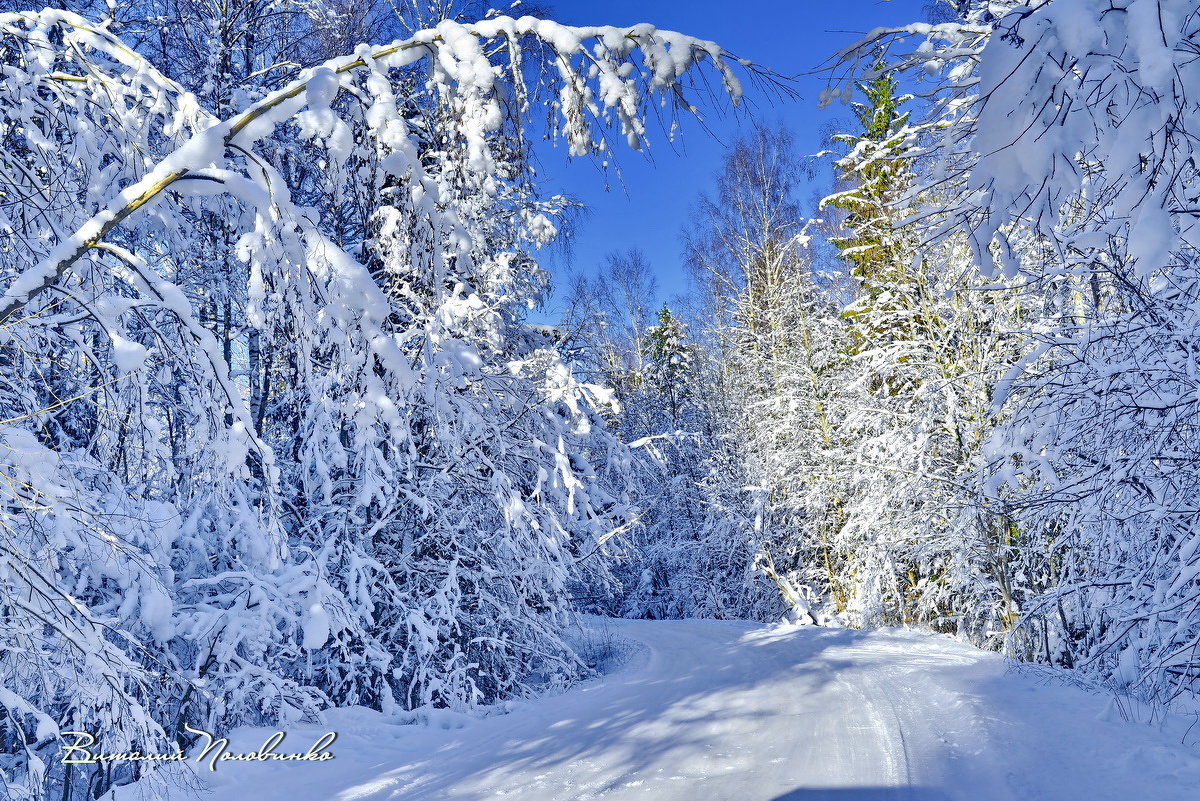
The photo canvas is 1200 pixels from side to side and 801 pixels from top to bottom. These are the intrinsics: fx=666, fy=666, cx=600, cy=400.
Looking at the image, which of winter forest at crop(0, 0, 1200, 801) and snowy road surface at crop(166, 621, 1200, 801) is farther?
snowy road surface at crop(166, 621, 1200, 801)

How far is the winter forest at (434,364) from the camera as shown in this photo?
2.18m

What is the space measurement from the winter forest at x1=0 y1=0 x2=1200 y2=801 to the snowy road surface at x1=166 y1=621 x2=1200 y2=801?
628 millimetres

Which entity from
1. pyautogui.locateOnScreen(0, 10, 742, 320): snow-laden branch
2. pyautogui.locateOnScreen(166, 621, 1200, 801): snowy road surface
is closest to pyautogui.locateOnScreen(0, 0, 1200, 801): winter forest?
pyautogui.locateOnScreen(0, 10, 742, 320): snow-laden branch

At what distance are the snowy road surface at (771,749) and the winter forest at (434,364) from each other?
63 cm

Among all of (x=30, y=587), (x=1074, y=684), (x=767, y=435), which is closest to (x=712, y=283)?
(x=767, y=435)

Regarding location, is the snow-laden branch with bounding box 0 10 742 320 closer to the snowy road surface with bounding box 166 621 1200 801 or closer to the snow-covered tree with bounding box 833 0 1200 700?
the snow-covered tree with bounding box 833 0 1200 700

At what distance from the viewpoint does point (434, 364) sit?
377 centimetres

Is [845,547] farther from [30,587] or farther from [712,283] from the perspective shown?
[30,587]

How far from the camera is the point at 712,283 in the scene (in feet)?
69.7

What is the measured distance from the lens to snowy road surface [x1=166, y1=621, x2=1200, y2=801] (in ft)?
12.2
